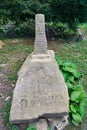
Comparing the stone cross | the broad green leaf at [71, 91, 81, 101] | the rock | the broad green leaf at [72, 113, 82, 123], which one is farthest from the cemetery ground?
the stone cross

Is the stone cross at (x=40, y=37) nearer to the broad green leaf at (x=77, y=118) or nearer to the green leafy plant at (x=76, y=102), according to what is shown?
the green leafy plant at (x=76, y=102)

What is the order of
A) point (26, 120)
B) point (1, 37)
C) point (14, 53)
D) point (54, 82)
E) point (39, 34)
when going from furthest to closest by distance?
point (1, 37) → point (14, 53) → point (39, 34) → point (54, 82) → point (26, 120)

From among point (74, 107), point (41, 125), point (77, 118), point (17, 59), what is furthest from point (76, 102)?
point (17, 59)

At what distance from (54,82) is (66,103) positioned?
1.25 ft

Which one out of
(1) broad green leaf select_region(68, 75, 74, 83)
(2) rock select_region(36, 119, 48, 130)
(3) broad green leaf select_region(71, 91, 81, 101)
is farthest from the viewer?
(1) broad green leaf select_region(68, 75, 74, 83)

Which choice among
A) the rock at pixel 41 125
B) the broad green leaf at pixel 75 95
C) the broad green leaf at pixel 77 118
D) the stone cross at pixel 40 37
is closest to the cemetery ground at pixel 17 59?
the broad green leaf at pixel 77 118

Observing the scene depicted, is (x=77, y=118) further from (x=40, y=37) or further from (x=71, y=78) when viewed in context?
(x=40, y=37)

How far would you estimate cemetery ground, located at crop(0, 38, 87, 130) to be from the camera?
3.57 metres

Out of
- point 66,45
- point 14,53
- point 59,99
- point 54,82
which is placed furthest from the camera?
point 66,45

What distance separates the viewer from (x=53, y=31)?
6539 mm

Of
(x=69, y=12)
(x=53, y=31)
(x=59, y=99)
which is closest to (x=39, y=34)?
(x=59, y=99)

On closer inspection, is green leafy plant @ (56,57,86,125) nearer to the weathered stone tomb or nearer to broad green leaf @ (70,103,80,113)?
broad green leaf @ (70,103,80,113)

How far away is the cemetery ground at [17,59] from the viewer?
3.57m

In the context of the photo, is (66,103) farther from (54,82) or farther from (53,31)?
(53,31)
